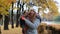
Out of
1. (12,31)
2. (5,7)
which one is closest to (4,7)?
(5,7)

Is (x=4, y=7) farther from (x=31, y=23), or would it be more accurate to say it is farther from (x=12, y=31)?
(x=31, y=23)

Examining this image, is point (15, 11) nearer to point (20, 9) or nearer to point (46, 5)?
point (20, 9)

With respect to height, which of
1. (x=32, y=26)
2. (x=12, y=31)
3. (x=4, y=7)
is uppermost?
(x=4, y=7)

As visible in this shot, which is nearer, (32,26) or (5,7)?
(32,26)

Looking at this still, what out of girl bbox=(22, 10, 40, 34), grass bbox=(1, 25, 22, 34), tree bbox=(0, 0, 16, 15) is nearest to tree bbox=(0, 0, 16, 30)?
tree bbox=(0, 0, 16, 15)

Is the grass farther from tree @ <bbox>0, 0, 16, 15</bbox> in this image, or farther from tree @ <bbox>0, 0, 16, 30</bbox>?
tree @ <bbox>0, 0, 16, 15</bbox>

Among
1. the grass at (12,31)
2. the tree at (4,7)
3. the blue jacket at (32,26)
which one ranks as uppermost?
the tree at (4,7)

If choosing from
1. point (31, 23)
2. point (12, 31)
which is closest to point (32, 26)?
point (31, 23)

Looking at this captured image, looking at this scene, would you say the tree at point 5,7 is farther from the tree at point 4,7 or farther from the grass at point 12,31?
the grass at point 12,31

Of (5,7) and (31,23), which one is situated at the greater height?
(5,7)

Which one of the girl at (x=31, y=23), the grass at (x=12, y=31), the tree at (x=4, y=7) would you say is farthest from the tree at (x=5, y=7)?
the girl at (x=31, y=23)

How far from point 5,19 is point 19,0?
2.07ft

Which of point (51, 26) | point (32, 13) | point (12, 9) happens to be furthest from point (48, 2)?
point (32, 13)

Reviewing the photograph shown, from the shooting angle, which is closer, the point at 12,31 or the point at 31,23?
the point at 31,23
